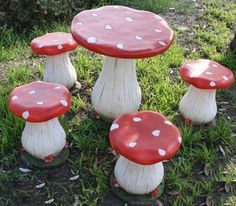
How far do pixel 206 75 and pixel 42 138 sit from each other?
1.40 metres

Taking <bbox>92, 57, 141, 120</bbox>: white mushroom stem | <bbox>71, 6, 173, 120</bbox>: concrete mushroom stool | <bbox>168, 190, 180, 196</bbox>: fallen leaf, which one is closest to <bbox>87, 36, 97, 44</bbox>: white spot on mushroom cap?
<bbox>71, 6, 173, 120</bbox>: concrete mushroom stool

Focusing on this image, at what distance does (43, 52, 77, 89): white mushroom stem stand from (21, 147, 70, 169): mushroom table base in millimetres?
840

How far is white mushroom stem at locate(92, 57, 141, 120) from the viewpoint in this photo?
3650 millimetres

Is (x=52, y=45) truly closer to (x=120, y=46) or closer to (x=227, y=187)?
(x=120, y=46)

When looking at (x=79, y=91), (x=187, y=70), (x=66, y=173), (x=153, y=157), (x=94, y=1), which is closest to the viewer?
(x=153, y=157)

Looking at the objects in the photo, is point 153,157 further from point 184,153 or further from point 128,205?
point 184,153

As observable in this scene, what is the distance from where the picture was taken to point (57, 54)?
13.0ft

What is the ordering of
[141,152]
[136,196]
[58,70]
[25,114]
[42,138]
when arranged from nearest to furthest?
1. [141,152]
2. [25,114]
3. [136,196]
4. [42,138]
5. [58,70]

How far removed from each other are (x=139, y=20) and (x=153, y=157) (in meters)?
1.22

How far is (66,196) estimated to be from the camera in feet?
10.9

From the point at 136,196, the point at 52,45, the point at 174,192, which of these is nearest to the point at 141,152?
the point at 136,196

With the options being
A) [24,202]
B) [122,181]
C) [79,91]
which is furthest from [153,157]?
[79,91]

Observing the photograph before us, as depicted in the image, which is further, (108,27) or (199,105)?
(199,105)

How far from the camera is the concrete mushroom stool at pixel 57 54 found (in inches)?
152
